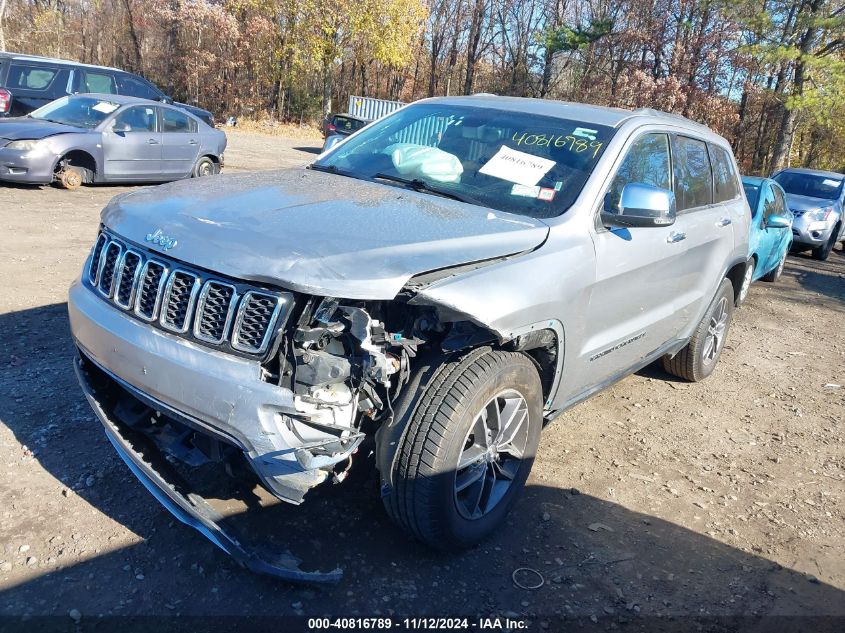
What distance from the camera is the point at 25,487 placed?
10.8ft

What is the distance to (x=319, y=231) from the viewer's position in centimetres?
274

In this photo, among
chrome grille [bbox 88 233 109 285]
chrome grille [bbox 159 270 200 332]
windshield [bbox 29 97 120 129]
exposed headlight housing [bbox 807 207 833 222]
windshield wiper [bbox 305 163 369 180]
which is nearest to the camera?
chrome grille [bbox 159 270 200 332]

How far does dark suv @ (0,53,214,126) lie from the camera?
40.2ft

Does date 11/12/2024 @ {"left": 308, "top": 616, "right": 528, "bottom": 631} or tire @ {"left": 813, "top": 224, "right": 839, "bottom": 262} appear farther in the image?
tire @ {"left": 813, "top": 224, "right": 839, "bottom": 262}

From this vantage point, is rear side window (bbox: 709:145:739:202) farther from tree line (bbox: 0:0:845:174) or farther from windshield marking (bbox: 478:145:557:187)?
tree line (bbox: 0:0:845:174)

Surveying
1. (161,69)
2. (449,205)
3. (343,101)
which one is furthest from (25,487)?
(343,101)

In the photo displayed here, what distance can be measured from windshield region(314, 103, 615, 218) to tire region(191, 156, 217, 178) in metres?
8.84

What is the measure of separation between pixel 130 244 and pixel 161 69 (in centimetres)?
3849

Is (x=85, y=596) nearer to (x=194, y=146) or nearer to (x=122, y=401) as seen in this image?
(x=122, y=401)

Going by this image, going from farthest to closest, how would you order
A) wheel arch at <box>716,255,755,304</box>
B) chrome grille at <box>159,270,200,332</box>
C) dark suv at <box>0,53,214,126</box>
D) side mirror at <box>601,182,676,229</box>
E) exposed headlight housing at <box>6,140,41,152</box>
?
dark suv at <box>0,53,214,126</box>, exposed headlight housing at <box>6,140,41,152</box>, wheel arch at <box>716,255,755,304</box>, side mirror at <box>601,182,676,229</box>, chrome grille at <box>159,270,200,332</box>

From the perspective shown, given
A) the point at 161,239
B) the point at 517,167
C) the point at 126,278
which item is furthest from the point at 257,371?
the point at 517,167

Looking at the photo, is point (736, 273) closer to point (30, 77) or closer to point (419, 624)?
point (419, 624)

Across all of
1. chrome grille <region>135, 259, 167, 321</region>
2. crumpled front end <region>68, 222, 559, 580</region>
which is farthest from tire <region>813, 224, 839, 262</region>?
chrome grille <region>135, 259, 167, 321</region>

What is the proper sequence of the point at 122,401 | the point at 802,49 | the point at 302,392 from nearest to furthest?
1. the point at 302,392
2. the point at 122,401
3. the point at 802,49
